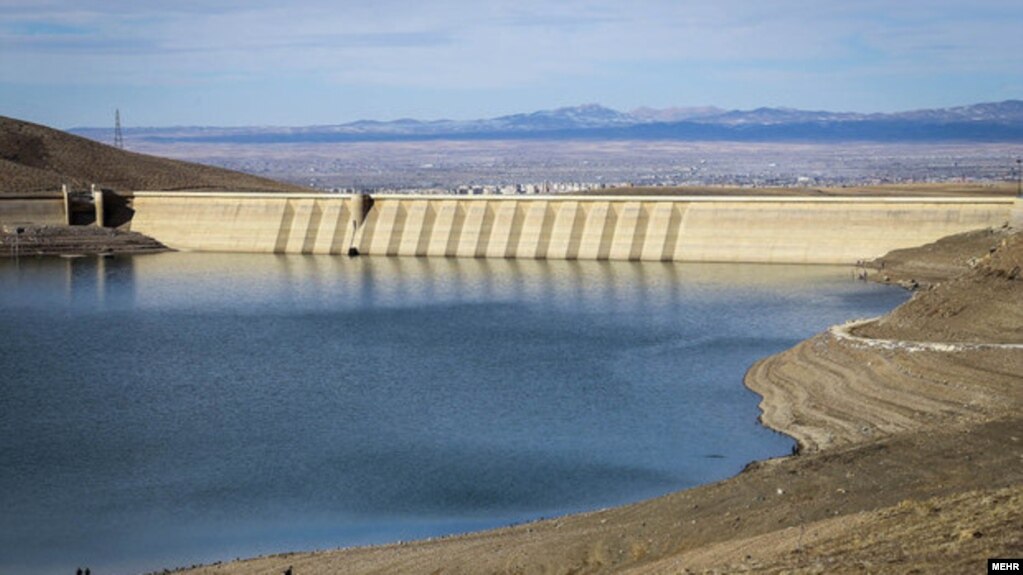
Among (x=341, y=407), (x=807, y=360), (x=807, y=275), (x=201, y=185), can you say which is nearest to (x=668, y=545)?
(x=341, y=407)

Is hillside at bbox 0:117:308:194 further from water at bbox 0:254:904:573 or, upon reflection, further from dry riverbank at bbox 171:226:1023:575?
dry riverbank at bbox 171:226:1023:575

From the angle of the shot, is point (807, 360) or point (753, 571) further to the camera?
point (807, 360)

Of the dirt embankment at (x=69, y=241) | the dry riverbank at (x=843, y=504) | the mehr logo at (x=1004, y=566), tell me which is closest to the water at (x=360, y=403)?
the dry riverbank at (x=843, y=504)

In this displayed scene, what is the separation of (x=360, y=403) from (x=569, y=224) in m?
33.2

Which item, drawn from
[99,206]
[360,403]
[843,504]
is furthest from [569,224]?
[843,504]

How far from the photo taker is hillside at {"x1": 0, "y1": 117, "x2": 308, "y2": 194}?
79.5 m

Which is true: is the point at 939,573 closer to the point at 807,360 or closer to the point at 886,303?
the point at 807,360

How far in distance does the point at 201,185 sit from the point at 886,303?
47524 mm

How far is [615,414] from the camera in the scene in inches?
1207

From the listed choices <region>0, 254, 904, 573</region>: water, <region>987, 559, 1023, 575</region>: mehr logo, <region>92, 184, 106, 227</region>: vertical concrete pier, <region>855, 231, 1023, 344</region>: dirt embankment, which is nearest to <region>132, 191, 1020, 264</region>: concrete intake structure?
<region>92, 184, 106, 227</region>: vertical concrete pier

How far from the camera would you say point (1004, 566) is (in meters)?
13.2

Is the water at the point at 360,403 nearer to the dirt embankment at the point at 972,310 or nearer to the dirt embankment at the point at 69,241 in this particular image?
the dirt embankment at the point at 972,310

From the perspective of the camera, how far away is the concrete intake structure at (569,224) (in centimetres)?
5931

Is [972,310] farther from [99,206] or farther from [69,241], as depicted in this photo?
[99,206]
